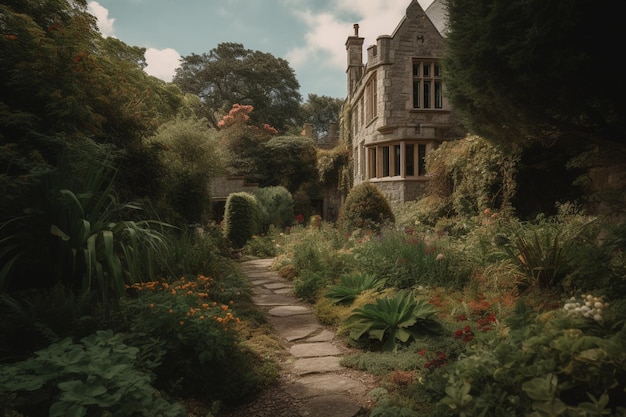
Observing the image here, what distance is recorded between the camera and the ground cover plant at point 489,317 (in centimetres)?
203

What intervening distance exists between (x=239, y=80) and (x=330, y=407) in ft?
95.4

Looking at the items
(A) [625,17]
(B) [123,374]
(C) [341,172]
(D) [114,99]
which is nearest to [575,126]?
(A) [625,17]

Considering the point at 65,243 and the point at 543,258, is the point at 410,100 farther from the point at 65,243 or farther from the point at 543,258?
the point at 65,243

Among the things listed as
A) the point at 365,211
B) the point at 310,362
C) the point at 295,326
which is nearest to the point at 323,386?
the point at 310,362

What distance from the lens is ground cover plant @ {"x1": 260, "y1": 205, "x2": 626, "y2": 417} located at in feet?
6.66

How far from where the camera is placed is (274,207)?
49.9 ft

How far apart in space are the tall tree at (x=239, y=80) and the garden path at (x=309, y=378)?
25355 mm

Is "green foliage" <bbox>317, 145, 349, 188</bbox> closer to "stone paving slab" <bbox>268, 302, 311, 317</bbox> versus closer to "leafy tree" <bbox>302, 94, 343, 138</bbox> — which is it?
"stone paving slab" <bbox>268, 302, 311, 317</bbox>

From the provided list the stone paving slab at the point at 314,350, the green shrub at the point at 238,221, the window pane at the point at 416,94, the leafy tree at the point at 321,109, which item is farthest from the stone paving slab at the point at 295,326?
the leafy tree at the point at 321,109

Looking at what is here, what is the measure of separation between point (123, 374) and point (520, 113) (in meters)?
4.95

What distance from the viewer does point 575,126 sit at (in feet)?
16.1

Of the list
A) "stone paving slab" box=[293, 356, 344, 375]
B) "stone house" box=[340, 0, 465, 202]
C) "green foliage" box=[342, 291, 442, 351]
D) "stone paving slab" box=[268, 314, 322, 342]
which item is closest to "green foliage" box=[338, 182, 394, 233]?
"stone house" box=[340, 0, 465, 202]

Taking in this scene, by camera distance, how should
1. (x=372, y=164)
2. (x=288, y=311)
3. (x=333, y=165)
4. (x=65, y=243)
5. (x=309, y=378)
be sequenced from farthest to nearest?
(x=333, y=165), (x=372, y=164), (x=288, y=311), (x=309, y=378), (x=65, y=243)

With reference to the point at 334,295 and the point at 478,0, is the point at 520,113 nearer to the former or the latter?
the point at 478,0
